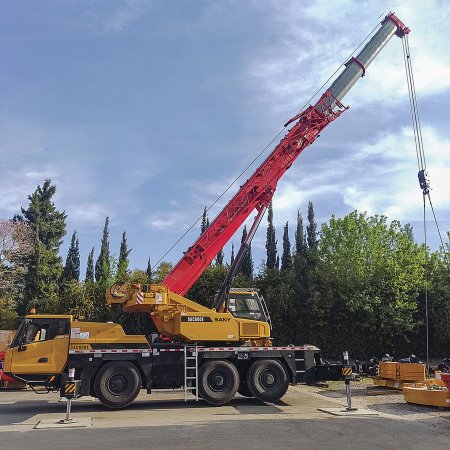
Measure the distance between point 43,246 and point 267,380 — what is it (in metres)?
31.4

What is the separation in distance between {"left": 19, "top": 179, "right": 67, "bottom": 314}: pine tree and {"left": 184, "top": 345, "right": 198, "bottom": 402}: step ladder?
77.3 ft

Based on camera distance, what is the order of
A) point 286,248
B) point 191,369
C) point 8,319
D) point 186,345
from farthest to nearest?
point 286,248 < point 8,319 < point 186,345 < point 191,369

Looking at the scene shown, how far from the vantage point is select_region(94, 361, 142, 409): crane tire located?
44.2 ft

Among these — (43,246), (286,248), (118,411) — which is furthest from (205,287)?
(286,248)

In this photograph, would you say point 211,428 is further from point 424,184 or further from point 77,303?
point 77,303

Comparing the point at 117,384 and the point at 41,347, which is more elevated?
the point at 41,347

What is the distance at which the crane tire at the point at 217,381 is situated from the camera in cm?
1403

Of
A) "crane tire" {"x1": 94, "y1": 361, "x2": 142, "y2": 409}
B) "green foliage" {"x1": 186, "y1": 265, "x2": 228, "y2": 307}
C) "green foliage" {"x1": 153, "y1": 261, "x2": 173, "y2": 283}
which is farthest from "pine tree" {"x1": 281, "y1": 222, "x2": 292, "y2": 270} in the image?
"crane tire" {"x1": 94, "y1": 361, "x2": 142, "y2": 409}

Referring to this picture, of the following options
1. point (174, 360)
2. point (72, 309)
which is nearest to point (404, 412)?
point (174, 360)

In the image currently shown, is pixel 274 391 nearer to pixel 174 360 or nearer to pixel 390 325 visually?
pixel 174 360

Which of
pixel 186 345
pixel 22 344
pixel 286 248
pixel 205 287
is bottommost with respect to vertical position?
pixel 186 345

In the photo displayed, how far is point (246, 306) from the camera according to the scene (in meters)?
15.5

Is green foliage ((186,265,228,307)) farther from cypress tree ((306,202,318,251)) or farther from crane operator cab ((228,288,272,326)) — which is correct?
cypress tree ((306,202,318,251))

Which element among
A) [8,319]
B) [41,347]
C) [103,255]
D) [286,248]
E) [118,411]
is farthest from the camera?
[286,248]
